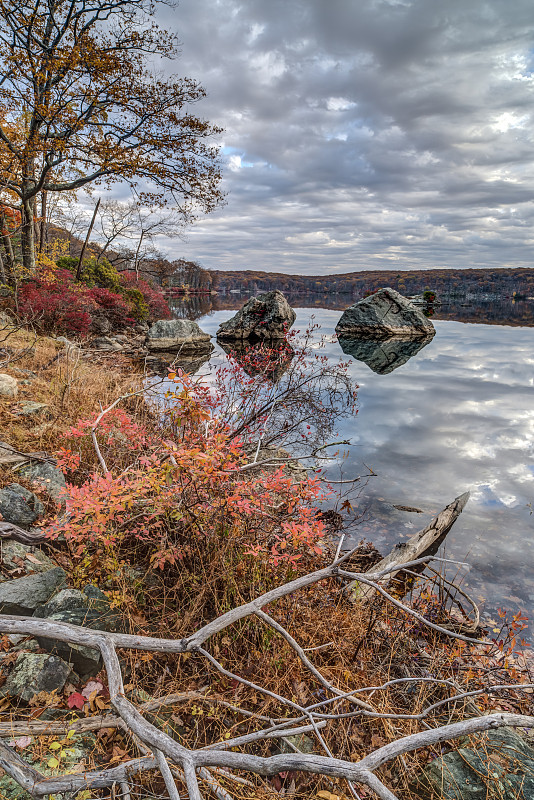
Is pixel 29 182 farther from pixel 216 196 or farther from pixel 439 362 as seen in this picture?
pixel 439 362

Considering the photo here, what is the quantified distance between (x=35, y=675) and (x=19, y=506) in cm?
161

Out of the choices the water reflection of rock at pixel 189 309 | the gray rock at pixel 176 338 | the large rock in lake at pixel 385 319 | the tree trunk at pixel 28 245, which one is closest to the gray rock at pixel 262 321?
the gray rock at pixel 176 338

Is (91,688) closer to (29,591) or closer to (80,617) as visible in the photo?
(80,617)

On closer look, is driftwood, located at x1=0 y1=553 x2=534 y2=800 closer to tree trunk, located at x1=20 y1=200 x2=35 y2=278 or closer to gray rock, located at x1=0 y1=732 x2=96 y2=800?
gray rock, located at x1=0 y1=732 x2=96 y2=800

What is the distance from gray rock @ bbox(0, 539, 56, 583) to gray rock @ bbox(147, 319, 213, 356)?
46.6 ft

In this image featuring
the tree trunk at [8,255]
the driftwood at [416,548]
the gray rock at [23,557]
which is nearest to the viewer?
the gray rock at [23,557]

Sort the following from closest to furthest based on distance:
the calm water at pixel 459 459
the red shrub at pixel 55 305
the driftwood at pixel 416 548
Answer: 1. the driftwood at pixel 416 548
2. the calm water at pixel 459 459
3. the red shrub at pixel 55 305

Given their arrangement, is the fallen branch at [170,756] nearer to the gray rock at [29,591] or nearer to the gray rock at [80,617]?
the gray rock at [80,617]

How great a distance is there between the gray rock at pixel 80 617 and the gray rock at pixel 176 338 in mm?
14822

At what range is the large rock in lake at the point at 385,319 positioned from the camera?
2662cm

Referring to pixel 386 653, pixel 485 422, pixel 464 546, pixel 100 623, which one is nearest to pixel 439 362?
pixel 485 422

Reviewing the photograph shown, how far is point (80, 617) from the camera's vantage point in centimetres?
267

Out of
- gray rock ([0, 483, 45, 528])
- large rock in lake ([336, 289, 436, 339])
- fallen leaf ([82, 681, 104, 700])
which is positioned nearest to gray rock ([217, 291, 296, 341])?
large rock in lake ([336, 289, 436, 339])

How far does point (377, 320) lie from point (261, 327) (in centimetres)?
917
